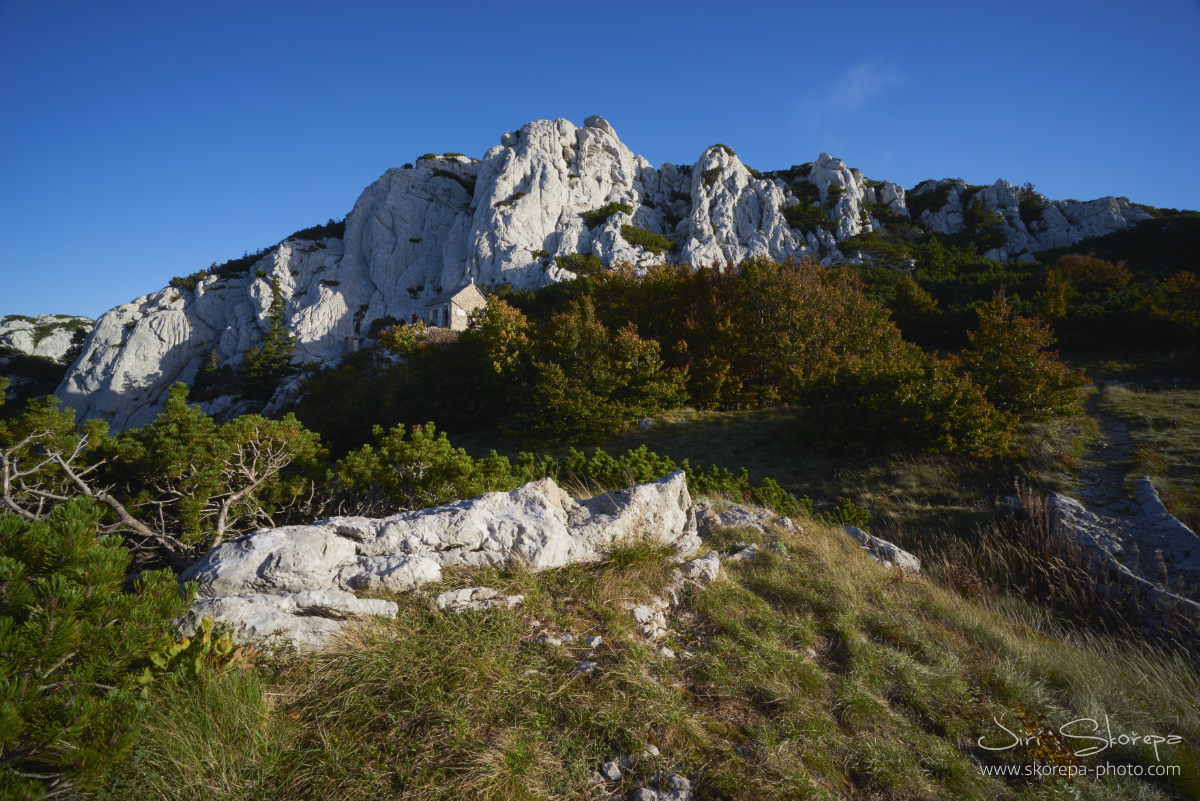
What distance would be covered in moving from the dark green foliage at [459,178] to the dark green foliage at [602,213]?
1642 cm

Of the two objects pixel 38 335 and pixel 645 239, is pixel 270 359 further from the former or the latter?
pixel 38 335

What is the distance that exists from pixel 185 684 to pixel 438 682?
4.40 feet

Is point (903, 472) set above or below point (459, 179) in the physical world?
below

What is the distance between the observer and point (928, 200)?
46.8m

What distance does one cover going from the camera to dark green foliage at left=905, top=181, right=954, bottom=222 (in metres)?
45.6

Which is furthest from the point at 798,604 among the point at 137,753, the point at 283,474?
the point at 283,474

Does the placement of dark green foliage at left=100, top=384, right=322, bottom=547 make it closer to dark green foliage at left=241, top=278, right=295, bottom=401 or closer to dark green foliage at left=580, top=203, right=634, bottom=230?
dark green foliage at left=241, top=278, right=295, bottom=401

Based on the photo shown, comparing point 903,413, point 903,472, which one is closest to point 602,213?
point 903,413

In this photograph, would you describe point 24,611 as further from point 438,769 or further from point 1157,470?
point 1157,470

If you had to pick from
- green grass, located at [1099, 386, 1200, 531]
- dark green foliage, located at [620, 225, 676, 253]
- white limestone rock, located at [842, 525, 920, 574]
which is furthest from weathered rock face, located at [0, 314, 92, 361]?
green grass, located at [1099, 386, 1200, 531]

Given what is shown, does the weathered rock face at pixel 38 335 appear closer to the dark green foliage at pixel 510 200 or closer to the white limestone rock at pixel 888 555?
the dark green foliage at pixel 510 200
